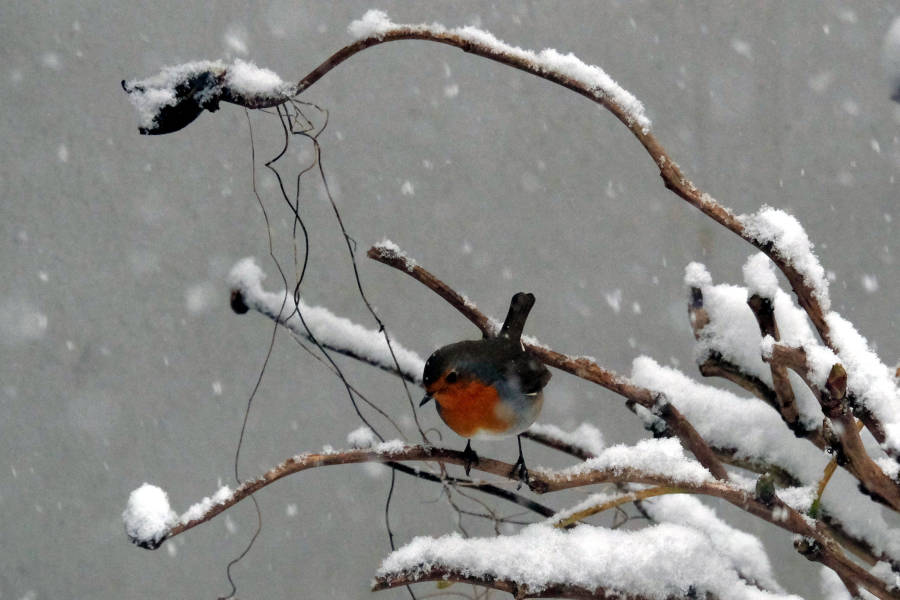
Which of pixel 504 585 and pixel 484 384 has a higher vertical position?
pixel 484 384

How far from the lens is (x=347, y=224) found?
1805mm

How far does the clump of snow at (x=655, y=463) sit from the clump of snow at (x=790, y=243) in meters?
0.18

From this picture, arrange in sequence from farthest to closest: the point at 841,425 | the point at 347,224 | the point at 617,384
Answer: the point at 347,224 < the point at 617,384 < the point at 841,425

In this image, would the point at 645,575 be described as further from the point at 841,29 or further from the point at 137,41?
the point at 841,29

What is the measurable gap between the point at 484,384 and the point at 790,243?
0.45 metres

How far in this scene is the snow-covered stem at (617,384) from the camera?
0.79 metres

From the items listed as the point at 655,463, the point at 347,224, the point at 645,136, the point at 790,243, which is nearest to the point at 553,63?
the point at 645,136

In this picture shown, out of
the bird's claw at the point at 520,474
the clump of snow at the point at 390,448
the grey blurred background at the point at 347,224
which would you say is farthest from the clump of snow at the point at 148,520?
the grey blurred background at the point at 347,224

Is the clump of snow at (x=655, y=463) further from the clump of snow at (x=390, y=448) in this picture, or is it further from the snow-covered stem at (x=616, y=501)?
the clump of snow at (x=390, y=448)

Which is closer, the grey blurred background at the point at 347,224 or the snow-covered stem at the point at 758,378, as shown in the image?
the snow-covered stem at the point at 758,378

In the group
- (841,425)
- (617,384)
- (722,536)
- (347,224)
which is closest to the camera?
(841,425)

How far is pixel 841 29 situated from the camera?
1847 millimetres

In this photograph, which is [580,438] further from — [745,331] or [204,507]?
[204,507]

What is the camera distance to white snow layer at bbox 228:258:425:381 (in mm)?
1043
